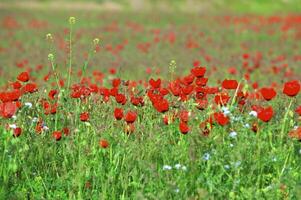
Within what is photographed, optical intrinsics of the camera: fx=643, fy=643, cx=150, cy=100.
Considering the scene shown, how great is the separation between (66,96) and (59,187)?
1436 millimetres

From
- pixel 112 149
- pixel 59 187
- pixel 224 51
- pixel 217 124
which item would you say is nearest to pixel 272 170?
pixel 217 124

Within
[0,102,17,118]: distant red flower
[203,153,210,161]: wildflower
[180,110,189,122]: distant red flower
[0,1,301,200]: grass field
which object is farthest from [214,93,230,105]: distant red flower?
[0,102,17,118]: distant red flower

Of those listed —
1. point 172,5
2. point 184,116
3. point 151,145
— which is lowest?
point 172,5

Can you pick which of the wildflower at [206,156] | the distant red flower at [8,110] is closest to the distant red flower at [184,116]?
the wildflower at [206,156]

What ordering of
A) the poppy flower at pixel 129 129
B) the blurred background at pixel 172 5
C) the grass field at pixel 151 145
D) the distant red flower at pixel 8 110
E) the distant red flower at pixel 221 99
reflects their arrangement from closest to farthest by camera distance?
1. the grass field at pixel 151 145
2. the distant red flower at pixel 8 110
3. the poppy flower at pixel 129 129
4. the distant red flower at pixel 221 99
5. the blurred background at pixel 172 5

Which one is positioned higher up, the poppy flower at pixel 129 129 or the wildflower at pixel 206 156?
the poppy flower at pixel 129 129

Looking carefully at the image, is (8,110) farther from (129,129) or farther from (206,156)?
(206,156)

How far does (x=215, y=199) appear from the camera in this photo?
4.85m

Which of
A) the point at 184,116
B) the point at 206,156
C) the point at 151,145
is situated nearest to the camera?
the point at 206,156

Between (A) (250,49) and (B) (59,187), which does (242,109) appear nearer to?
(B) (59,187)

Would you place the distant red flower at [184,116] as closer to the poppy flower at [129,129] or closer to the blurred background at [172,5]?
the poppy flower at [129,129]

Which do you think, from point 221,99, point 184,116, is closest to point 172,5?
point 221,99

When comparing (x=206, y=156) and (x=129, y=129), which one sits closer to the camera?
(x=206, y=156)

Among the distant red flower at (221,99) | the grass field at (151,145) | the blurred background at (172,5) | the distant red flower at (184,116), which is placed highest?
the distant red flower at (221,99)
